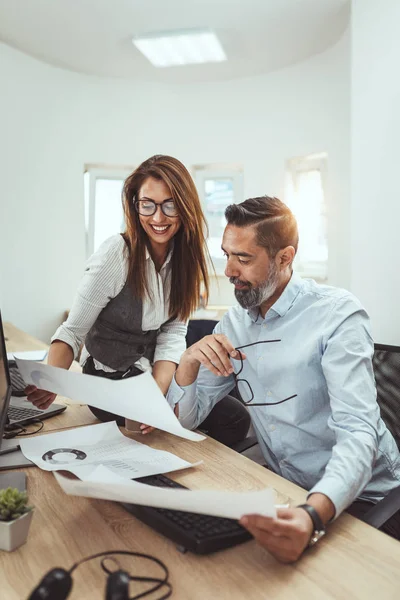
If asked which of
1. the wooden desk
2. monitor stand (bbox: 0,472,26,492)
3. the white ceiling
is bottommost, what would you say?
the wooden desk

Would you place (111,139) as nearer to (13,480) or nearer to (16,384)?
(16,384)

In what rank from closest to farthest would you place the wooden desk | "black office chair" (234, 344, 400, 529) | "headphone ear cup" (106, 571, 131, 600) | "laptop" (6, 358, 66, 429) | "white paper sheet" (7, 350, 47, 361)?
1. "headphone ear cup" (106, 571, 131, 600)
2. the wooden desk
3. "laptop" (6, 358, 66, 429)
4. "black office chair" (234, 344, 400, 529)
5. "white paper sheet" (7, 350, 47, 361)

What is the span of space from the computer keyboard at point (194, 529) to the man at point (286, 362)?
39 centimetres

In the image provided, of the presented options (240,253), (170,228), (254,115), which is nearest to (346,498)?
(240,253)

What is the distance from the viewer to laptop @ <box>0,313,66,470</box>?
1157 millimetres

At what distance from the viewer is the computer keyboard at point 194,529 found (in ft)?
2.61

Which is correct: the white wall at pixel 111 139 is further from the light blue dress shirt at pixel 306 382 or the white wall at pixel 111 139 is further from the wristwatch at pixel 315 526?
the wristwatch at pixel 315 526

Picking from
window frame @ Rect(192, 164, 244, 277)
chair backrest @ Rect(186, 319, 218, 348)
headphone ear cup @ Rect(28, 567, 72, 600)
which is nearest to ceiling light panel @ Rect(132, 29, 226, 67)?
window frame @ Rect(192, 164, 244, 277)

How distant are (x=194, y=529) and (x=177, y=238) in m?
1.16

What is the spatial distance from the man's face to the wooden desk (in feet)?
1.86

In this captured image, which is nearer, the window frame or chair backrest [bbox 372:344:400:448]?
chair backrest [bbox 372:344:400:448]

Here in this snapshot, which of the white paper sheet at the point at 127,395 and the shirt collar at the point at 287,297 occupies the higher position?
the shirt collar at the point at 287,297

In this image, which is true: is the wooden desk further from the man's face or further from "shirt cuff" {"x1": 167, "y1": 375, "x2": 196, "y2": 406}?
the man's face

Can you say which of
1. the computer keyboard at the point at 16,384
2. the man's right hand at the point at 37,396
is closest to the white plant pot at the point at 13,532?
the man's right hand at the point at 37,396
